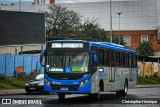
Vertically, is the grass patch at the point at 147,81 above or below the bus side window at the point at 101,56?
below

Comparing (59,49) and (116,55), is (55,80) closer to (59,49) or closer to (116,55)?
(59,49)

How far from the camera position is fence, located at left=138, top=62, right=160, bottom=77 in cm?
6456

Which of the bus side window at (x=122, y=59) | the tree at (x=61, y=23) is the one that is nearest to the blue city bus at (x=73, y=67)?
the bus side window at (x=122, y=59)

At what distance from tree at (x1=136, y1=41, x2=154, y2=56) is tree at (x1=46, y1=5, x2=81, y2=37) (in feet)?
74.6

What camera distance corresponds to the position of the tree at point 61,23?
3366 inches

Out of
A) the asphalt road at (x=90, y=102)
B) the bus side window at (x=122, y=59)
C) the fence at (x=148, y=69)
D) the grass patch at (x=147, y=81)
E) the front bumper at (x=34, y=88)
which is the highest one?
the bus side window at (x=122, y=59)

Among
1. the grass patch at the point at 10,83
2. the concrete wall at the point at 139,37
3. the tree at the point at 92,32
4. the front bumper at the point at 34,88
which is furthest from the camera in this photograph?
the concrete wall at the point at 139,37

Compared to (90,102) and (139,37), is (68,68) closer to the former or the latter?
(90,102)

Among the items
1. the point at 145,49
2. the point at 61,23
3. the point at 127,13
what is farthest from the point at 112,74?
the point at 127,13

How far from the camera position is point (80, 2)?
414 feet

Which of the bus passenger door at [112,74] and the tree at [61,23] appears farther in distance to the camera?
the tree at [61,23]

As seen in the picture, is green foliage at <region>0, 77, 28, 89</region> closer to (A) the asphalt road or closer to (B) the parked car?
(B) the parked car

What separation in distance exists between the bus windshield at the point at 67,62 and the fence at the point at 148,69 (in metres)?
40.5

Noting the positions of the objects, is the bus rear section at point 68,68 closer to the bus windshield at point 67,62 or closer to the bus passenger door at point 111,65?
the bus windshield at point 67,62
